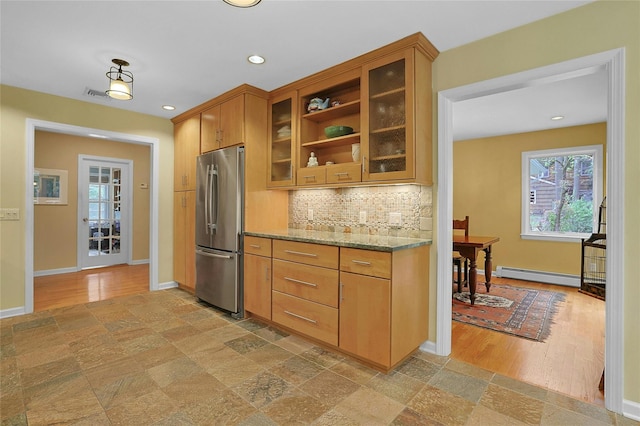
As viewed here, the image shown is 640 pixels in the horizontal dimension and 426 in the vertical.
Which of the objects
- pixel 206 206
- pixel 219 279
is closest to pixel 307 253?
pixel 219 279

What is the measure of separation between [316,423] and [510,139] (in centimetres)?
541

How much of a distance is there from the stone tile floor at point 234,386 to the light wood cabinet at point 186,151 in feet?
6.49

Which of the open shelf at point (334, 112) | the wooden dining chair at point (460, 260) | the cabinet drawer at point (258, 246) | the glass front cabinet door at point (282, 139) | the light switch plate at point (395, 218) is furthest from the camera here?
the wooden dining chair at point (460, 260)

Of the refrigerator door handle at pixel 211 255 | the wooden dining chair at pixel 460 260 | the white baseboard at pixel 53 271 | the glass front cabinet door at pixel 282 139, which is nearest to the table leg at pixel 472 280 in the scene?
the wooden dining chair at pixel 460 260

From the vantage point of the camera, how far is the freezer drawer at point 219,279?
328cm

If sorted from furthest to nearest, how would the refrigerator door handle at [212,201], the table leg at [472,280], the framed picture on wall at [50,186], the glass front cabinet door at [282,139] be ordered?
1. the framed picture on wall at [50,186]
2. the table leg at [472,280]
3. the refrigerator door handle at [212,201]
4. the glass front cabinet door at [282,139]

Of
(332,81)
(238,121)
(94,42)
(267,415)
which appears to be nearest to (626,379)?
(267,415)

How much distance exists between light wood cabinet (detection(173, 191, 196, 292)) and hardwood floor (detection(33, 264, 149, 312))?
59 centimetres

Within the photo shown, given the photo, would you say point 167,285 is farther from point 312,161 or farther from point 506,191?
point 506,191

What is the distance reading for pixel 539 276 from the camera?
16.4ft

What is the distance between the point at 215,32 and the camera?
2.31 metres

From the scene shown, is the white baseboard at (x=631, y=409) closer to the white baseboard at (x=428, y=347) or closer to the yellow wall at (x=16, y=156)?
the white baseboard at (x=428, y=347)

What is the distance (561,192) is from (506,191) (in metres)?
0.75

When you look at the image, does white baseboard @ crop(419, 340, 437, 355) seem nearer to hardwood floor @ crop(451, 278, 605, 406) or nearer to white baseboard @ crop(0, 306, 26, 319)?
hardwood floor @ crop(451, 278, 605, 406)
